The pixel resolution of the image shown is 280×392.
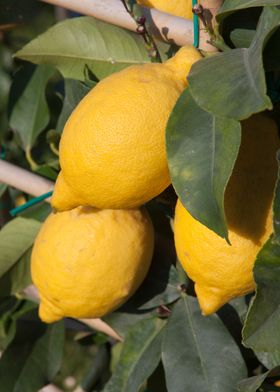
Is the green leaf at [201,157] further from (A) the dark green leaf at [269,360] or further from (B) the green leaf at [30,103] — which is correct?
(B) the green leaf at [30,103]

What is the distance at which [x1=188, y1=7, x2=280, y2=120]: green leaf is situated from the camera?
21.2 inches

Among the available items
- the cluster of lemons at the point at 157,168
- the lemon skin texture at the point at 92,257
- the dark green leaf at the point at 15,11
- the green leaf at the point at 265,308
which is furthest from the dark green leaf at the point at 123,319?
the dark green leaf at the point at 15,11

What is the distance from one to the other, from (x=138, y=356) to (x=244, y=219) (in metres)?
0.29

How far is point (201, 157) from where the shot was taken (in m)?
0.62

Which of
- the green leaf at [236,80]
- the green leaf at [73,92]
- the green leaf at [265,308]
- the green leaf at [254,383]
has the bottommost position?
the green leaf at [254,383]

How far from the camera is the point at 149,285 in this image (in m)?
0.94

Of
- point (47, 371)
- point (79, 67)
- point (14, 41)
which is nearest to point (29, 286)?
point (47, 371)

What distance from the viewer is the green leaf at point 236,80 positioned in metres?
0.54

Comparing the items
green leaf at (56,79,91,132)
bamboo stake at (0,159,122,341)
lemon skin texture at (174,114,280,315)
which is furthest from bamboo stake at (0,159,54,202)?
lemon skin texture at (174,114,280,315)

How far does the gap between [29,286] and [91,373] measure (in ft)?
0.65

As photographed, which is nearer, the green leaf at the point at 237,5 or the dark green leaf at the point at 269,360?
the green leaf at the point at 237,5

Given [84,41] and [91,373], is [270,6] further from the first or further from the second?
[91,373]

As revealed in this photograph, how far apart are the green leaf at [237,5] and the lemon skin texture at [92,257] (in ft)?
0.82

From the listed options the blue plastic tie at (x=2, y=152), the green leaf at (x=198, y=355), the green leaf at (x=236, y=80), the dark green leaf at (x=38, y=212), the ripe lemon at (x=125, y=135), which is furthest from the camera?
the blue plastic tie at (x=2, y=152)
